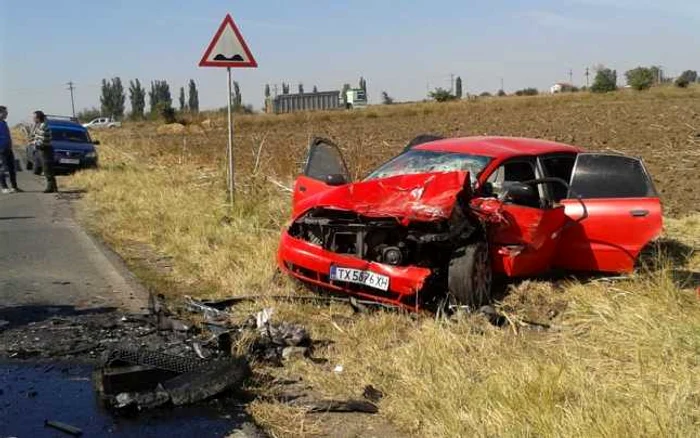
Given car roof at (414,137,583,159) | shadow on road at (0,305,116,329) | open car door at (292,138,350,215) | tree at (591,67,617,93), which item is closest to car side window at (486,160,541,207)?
car roof at (414,137,583,159)

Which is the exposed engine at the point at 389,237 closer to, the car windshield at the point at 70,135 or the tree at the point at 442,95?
the car windshield at the point at 70,135

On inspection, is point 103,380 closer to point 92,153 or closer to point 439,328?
point 439,328

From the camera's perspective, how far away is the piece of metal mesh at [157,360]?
4773mm

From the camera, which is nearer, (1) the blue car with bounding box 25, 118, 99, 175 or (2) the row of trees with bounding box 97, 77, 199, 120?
(1) the blue car with bounding box 25, 118, 99, 175

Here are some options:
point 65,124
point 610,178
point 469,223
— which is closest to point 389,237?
point 469,223

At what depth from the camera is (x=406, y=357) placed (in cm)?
501

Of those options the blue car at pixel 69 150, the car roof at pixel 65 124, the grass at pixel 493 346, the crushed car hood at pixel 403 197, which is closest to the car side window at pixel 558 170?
the grass at pixel 493 346

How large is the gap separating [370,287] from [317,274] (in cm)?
55

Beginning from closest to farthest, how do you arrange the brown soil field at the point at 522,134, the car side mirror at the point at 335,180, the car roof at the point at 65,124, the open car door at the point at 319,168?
1. the car side mirror at the point at 335,180
2. the open car door at the point at 319,168
3. the brown soil field at the point at 522,134
4. the car roof at the point at 65,124

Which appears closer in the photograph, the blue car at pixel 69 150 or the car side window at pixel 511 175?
the car side window at pixel 511 175

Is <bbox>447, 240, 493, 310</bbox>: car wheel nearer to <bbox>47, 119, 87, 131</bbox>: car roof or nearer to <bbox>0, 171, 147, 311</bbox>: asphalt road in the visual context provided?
<bbox>0, 171, 147, 311</bbox>: asphalt road

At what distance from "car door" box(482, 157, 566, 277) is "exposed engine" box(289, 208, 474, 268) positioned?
48 cm

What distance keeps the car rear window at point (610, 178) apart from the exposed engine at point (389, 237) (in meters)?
1.84

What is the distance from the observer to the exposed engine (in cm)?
636
